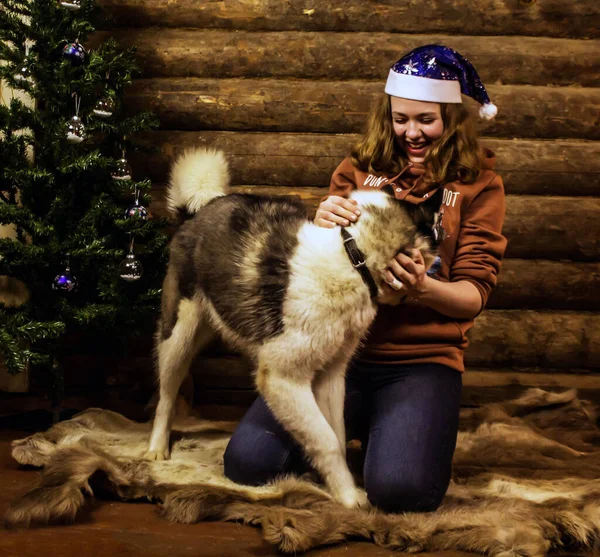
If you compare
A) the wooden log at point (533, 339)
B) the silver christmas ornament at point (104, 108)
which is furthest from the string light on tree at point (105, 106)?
the wooden log at point (533, 339)

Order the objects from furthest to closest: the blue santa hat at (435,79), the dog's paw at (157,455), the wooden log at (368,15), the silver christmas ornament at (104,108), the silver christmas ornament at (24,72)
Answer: the wooden log at (368,15), the silver christmas ornament at (104,108), the silver christmas ornament at (24,72), the dog's paw at (157,455), the blue santa hat at (435,79)

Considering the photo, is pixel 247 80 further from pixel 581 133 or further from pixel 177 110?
pixel 581 133

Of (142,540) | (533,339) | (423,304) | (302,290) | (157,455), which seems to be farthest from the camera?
(533,339)

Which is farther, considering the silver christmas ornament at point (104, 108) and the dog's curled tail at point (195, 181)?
the silver christmas ornament at point (104, 108)

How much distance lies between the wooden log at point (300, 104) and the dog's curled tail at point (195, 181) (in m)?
0.74

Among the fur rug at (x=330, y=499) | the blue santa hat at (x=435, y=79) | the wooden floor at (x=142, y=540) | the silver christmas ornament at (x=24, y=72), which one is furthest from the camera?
the silver christmas ornament at (x=24, y=72)

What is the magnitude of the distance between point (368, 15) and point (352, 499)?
2.40m

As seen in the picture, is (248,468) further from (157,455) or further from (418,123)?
(418,123)

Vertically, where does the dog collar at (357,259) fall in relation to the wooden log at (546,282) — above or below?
above

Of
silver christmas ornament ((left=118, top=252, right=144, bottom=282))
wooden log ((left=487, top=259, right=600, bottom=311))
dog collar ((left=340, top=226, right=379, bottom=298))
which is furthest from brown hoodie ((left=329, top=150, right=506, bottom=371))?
wooden log ((left=487, top=259, right=600, bottom=311))

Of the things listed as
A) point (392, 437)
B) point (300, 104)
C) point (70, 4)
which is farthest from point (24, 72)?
point (392, 437)

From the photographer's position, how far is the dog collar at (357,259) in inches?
89.4

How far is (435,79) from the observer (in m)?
2.53

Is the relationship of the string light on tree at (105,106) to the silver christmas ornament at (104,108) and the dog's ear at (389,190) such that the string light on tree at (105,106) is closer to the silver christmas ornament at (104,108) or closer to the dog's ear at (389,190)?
the silver christmas ornament at (104,108)
